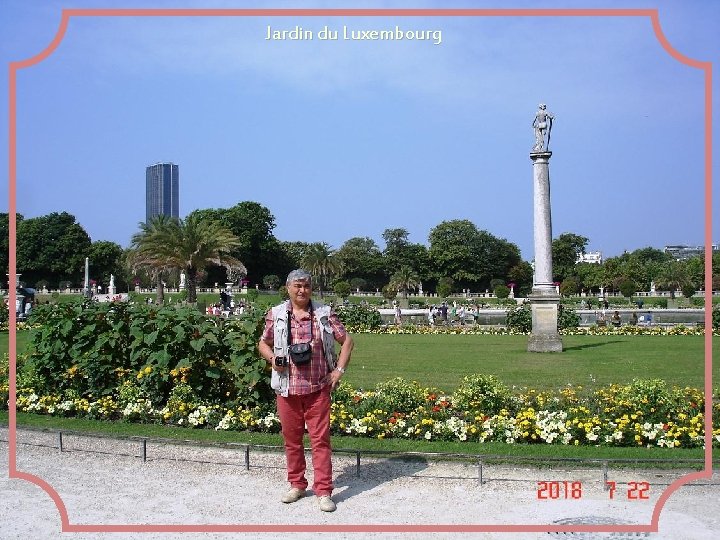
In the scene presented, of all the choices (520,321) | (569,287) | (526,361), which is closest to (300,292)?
(526,361)

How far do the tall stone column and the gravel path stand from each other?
12591 millimetres

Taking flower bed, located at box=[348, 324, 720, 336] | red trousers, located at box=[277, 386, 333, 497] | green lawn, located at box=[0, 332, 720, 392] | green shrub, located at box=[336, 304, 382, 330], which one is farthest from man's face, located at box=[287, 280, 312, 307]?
green shrub, located at box=[336, 304, 382, 330]

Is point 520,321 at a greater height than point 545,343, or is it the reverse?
point 520,321

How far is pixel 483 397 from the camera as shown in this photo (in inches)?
357

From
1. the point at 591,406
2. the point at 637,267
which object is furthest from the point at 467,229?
the point at 591,406

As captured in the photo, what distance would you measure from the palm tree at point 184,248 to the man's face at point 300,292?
39.6 m

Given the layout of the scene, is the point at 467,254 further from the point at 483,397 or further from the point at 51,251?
the point at 483,397

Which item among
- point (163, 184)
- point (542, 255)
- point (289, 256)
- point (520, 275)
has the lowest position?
point (542, 255)

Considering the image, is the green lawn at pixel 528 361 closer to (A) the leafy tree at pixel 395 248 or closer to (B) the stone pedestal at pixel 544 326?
(B) the stone pedestal at pixel 544 326

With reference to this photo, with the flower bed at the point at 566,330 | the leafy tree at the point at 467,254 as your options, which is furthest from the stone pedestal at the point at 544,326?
the leafy tree at the point at 467,254

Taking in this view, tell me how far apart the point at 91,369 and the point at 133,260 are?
3897 cm

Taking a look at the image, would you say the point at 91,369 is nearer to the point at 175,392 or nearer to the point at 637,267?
the point at 175,392

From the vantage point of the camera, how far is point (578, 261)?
112312 mm

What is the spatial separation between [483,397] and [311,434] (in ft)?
12.3
